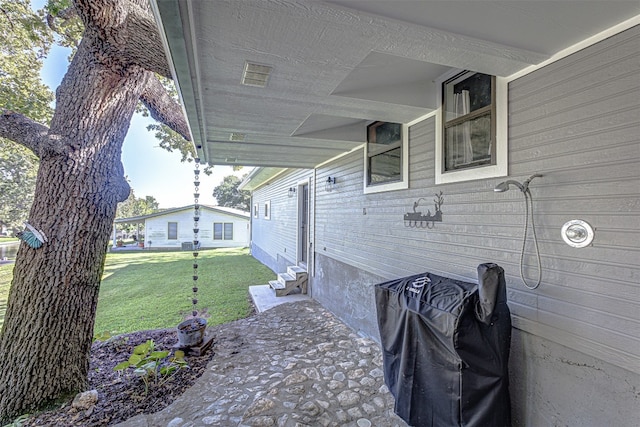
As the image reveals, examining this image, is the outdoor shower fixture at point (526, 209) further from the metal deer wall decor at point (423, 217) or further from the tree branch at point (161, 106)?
the tree branch at point (161, 106)

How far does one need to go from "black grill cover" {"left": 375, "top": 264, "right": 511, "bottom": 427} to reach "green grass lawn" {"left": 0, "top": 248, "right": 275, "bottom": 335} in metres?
4.22

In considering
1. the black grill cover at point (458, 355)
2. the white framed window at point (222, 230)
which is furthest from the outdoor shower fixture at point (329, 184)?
→ the white framed window at point (222, 230)

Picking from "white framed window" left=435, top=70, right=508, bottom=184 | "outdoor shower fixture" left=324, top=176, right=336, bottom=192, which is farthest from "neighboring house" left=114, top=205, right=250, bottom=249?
"white framed window" left=435, top=70, right=508, bottom=184

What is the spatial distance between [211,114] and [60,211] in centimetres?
217

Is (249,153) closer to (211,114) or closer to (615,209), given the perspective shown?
(211,114)

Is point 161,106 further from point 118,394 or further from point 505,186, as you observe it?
point 505,186

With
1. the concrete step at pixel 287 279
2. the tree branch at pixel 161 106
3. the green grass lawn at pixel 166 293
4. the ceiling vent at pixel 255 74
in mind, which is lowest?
the green grass lawn at pixel 166 293

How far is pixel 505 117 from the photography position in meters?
2.33

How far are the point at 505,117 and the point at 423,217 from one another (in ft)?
4.19

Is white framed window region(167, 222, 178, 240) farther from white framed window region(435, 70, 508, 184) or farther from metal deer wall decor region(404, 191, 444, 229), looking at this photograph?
white framed window region(435, 70, 508, 184)

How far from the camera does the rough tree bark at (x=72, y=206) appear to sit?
10.8ft

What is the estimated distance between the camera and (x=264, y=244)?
1270 centimetres

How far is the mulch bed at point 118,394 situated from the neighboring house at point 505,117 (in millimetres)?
2921

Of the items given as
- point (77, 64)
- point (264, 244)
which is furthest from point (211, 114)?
point (264, 244)
